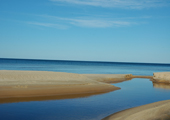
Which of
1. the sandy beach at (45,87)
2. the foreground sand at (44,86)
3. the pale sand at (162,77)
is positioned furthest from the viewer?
the pale sand at (162,77)

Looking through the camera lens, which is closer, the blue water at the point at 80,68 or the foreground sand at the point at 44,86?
the foreground sand at the point at 44,86

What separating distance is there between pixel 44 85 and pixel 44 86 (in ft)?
0.71

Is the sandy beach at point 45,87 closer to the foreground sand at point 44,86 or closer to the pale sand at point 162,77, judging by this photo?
the foreground sand at point 44,86

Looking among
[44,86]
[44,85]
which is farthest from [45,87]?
[44,85]

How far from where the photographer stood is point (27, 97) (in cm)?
1571

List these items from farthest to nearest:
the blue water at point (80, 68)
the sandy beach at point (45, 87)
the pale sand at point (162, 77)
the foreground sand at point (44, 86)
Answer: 1. the blue water at point (80, 68)
2. the pale sand at point (162, 77)
3. the foreground sand at point (44, 86)
4. the sandy beach at point (45, 87)

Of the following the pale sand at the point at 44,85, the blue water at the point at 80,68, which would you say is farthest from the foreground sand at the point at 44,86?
the blue water at the point at 80,68

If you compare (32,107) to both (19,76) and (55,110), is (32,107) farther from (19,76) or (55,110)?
(19,76)

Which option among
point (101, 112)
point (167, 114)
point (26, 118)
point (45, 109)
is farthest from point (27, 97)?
point (167, 114)

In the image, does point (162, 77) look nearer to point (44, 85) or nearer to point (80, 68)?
point (44, 85)

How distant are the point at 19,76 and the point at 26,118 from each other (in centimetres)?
967

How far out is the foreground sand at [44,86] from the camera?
1633 centimetres

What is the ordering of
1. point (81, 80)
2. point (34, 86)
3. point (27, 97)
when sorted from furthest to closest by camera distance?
point (81, 80)
point (34, 86)
point (27, 97)

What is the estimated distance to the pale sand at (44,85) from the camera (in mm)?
16359
